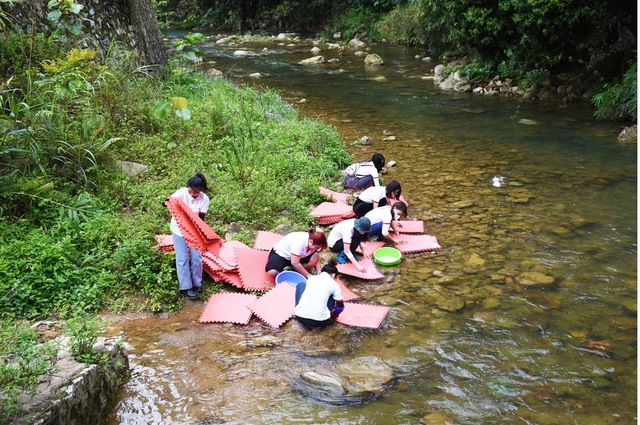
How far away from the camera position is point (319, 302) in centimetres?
496

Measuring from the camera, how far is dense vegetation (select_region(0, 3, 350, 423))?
15.9 feet

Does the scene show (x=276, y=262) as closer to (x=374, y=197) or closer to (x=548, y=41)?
(x=374, y=197)

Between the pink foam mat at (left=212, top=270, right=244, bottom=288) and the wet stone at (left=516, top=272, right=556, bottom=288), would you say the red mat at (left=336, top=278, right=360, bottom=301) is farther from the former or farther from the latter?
the wet stone at (left=516, top=272, right=556, bottom=288)

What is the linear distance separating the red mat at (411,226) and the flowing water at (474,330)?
24 centimetres

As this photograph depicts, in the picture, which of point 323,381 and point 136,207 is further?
point 136,207

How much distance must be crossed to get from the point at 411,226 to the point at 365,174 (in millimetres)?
1231

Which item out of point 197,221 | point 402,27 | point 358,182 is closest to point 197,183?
point 197,221

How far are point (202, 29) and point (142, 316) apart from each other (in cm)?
2949

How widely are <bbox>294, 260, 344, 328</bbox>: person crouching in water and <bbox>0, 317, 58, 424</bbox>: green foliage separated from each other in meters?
2.12

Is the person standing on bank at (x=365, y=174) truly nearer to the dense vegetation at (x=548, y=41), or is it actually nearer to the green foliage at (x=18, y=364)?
the green foliage at (x=18, y=364)

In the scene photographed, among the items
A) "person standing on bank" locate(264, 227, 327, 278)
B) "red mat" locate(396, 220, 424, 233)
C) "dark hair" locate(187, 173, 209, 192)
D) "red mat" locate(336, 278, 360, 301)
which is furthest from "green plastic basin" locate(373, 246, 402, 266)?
"dark hair" locate(187, 173, 209, 192)

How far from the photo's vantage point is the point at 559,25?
454 inches

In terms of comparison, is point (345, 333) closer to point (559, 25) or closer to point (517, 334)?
point (517, 334)

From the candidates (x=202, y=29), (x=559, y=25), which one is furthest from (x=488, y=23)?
(x=202, y=29)
